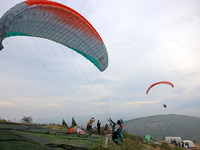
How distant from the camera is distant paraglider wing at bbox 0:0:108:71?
6297mm

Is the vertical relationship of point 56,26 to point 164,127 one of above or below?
above

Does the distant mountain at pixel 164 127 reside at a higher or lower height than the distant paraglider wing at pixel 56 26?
lower

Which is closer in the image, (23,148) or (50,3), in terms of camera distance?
(23,148)

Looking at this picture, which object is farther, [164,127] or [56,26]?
[164,127]

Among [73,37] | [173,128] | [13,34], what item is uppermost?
[73,37]

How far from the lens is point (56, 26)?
824 cm

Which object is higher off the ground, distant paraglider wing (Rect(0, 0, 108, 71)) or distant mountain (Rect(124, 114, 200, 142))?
distant paraglider wing (Rect(0, 0, 108, 71))

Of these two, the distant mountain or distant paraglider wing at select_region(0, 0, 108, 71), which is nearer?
distant paraglider wing at select_region(0, 0, 108, 71)

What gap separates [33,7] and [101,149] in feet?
20.6

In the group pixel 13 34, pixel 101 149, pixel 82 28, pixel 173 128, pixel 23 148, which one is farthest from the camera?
pixel 173 128

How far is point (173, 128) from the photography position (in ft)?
428

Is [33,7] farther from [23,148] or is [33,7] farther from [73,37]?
[23,148]

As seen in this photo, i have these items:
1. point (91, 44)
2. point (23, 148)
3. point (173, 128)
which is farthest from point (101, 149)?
point (173, 128)

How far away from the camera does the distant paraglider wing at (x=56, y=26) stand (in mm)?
6297
